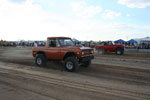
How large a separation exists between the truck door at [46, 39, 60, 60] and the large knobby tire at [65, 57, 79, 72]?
84cm

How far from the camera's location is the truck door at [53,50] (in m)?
7.86

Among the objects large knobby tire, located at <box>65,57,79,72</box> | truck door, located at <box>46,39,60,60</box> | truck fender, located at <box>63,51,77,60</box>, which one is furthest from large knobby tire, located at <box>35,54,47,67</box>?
large knobby tire, located at <box>65,57,79,72</box>

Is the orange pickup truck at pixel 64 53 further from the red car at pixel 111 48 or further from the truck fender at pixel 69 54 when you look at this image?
the red car at pixel 111 48

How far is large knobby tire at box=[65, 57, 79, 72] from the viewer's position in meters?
7.10

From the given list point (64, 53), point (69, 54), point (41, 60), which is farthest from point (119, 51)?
point (41, 60)

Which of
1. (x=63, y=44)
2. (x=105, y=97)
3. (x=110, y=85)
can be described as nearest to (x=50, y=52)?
(x=63, y=44)

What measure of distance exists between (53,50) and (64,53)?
850 millimetres

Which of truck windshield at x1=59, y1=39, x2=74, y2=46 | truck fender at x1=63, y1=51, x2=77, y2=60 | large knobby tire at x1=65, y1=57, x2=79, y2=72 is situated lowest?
large knobby tire at x1=65, y1=57, x2=79, y2=72

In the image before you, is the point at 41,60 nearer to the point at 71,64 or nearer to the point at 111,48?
the point at 71,64

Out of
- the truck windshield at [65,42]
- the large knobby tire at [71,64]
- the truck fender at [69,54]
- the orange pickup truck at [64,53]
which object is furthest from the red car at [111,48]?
the large knobby tire at [71,64]

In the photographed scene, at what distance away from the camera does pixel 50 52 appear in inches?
320

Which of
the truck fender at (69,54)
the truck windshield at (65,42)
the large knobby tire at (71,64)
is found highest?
the truck windshield at (65,42)

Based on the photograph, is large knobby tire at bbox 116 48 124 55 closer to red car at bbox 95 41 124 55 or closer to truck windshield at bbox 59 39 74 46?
red car at bbox 95 41 124 55

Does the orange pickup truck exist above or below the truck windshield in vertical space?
below
